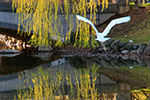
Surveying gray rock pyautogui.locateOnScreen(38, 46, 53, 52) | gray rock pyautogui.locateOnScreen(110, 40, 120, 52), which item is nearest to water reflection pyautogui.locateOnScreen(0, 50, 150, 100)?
gray rock pyautogui.locateOnScreen(110, 40, 120, 52)

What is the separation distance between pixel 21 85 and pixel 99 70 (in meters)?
2.80

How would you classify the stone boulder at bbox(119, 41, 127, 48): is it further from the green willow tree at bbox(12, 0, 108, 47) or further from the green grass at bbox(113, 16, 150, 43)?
the green willow tree at bbox(12, 0, 108, 47)

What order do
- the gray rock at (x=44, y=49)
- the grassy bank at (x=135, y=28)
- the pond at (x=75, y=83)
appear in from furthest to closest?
1. the gray rock at (x=44, y=49)
2. the grassy bank at (x=135, y=28)
3. the pond at (x=75, y=83)

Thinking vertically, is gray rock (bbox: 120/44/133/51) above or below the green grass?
below

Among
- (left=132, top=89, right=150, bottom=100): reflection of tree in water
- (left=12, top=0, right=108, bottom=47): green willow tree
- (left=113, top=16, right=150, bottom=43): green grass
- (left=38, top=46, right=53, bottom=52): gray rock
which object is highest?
(left=12, top=0, right=108, bottom=47): green willow tree

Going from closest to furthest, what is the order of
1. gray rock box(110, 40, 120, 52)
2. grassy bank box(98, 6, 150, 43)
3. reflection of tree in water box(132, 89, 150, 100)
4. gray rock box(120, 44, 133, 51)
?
1. reflection of tree in water box(132, 89, 150, 100)
2. gray rock box(120, 44, 133, 51)
3. gray rock box(110, 40, 120, 52)
4. grassy bank box(98, 6, 150, 43)

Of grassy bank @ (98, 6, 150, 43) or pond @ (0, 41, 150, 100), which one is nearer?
pond @ (0, 41, 150, 100)

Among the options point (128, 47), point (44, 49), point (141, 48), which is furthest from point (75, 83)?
point (44, 49)

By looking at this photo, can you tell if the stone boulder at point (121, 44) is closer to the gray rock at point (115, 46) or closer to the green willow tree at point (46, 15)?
the gray rock at point (115, 46)

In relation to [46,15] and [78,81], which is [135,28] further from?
[78,81]

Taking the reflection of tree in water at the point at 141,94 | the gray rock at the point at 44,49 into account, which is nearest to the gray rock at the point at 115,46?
the gray rock at the point at 44,49

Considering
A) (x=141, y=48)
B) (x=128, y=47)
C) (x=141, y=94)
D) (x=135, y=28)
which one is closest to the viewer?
(x=141, y=94)

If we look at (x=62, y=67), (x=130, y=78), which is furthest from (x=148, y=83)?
(x=62, y=67)

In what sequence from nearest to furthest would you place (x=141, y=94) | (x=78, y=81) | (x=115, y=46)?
(x=141, y=94) < (x=78, y=81) < (x=115, y=46)
